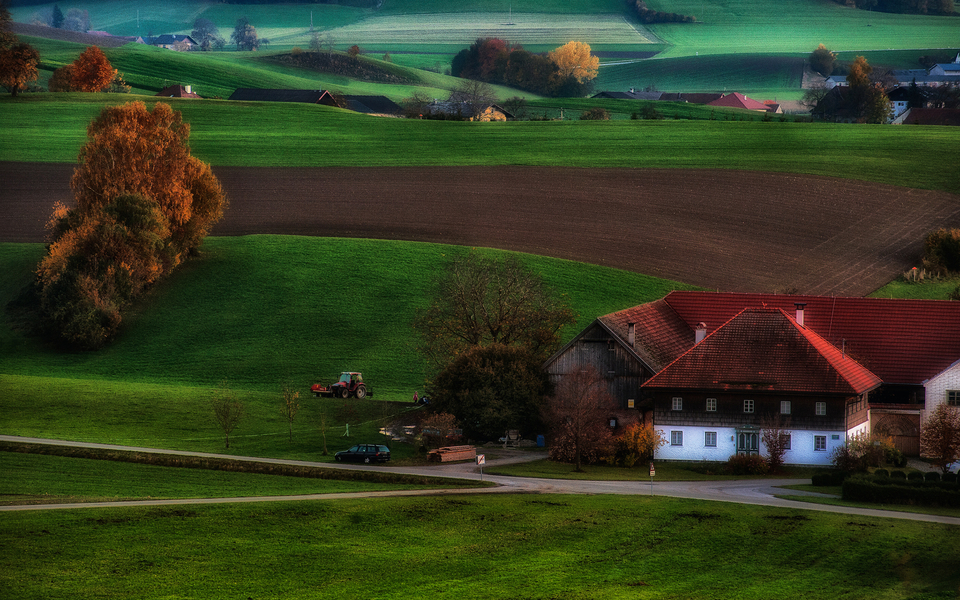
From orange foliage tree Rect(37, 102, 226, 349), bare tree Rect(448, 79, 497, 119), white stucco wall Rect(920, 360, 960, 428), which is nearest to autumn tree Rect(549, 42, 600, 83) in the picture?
bare tree Rect(448, 79, 497, 119)

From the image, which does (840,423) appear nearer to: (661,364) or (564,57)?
(661,364)

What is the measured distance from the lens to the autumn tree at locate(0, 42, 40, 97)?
5167 inches

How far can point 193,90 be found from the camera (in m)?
166

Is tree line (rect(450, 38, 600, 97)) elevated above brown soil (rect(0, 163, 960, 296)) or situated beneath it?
elevated above

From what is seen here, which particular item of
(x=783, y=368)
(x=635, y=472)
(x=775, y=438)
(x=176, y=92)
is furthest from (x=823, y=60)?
(x=635, y=472)

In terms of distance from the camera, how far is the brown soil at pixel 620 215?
3374 inches

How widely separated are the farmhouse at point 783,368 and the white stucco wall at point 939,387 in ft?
0.24

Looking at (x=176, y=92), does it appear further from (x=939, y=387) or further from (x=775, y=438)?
(x=939, y=387)

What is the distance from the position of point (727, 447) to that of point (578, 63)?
13836cm

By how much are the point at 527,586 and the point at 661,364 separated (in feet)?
103

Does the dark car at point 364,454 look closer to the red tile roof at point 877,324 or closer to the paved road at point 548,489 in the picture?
the paved road at point 548,489

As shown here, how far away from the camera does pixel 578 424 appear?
5341 centimetres

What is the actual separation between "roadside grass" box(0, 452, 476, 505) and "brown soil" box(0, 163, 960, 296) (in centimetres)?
4176

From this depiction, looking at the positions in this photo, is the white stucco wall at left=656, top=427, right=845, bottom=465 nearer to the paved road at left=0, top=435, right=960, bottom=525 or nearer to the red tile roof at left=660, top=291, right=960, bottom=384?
the paved road at left=0, top=435, right=960, bottom=525
